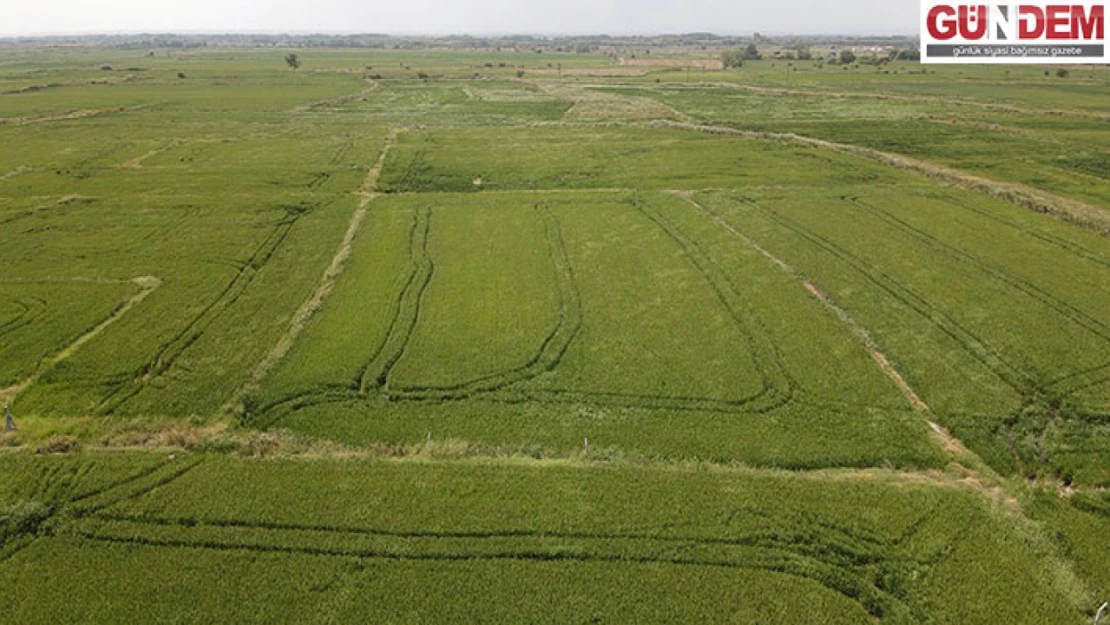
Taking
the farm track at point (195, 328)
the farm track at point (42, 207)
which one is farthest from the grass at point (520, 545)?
the farm track at point (42, 207)

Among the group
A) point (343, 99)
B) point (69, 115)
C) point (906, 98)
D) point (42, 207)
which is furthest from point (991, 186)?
point (69, 115)

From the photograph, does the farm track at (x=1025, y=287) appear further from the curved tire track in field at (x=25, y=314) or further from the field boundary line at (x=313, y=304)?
the curved tire track in field at (x=25, y=314)

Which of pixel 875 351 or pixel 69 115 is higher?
pixel 69 115

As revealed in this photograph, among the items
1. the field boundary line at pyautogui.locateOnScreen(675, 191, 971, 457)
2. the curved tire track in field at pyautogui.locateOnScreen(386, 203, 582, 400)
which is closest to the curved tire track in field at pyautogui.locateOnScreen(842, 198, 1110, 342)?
the field boundary line at pyautogui.locateOnScreen(675, 191, 971, 457)

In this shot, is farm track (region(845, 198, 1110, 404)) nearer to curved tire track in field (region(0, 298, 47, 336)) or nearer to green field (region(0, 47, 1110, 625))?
green field (region(0, 47, 1110, 625))

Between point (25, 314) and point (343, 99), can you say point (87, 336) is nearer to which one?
point (25, 314)

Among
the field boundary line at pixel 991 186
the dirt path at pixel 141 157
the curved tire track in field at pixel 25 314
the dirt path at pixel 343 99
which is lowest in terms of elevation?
the curved tire track in field at pixel 25 314

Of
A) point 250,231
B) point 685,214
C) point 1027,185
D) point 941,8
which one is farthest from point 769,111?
point 250,231
